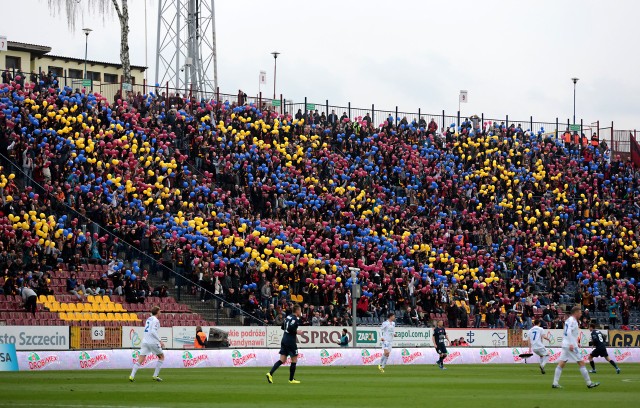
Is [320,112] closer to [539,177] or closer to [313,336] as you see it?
[539,177]

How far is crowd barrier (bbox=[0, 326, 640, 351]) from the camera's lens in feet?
135

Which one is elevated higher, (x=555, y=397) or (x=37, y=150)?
(x=37, y=150)

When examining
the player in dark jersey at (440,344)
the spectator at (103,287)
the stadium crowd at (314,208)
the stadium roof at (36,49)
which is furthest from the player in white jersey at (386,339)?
the stadium roof at (36,49)

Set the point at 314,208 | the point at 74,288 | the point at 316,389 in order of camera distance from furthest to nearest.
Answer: the point at 314,208, the point at 74,288, the point at 316,389

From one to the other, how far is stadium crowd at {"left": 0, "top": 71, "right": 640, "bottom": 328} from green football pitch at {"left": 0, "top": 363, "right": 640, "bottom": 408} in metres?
12.2

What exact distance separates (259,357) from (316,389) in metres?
15.8

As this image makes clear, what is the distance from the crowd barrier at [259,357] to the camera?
121ft

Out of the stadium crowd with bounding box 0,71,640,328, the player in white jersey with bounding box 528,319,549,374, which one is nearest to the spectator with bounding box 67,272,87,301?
the stadium crowd with bounding box 0,71,640,328

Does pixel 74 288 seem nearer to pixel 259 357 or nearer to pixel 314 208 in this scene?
pixel 259 357

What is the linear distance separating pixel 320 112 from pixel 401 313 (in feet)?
57.9

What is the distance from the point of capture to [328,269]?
54.0 m

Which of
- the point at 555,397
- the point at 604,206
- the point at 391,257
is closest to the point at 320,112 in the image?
the point at 391,257

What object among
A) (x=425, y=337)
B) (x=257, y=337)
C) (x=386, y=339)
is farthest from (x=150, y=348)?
(x=425, y=337)

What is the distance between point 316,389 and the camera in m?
27.6
